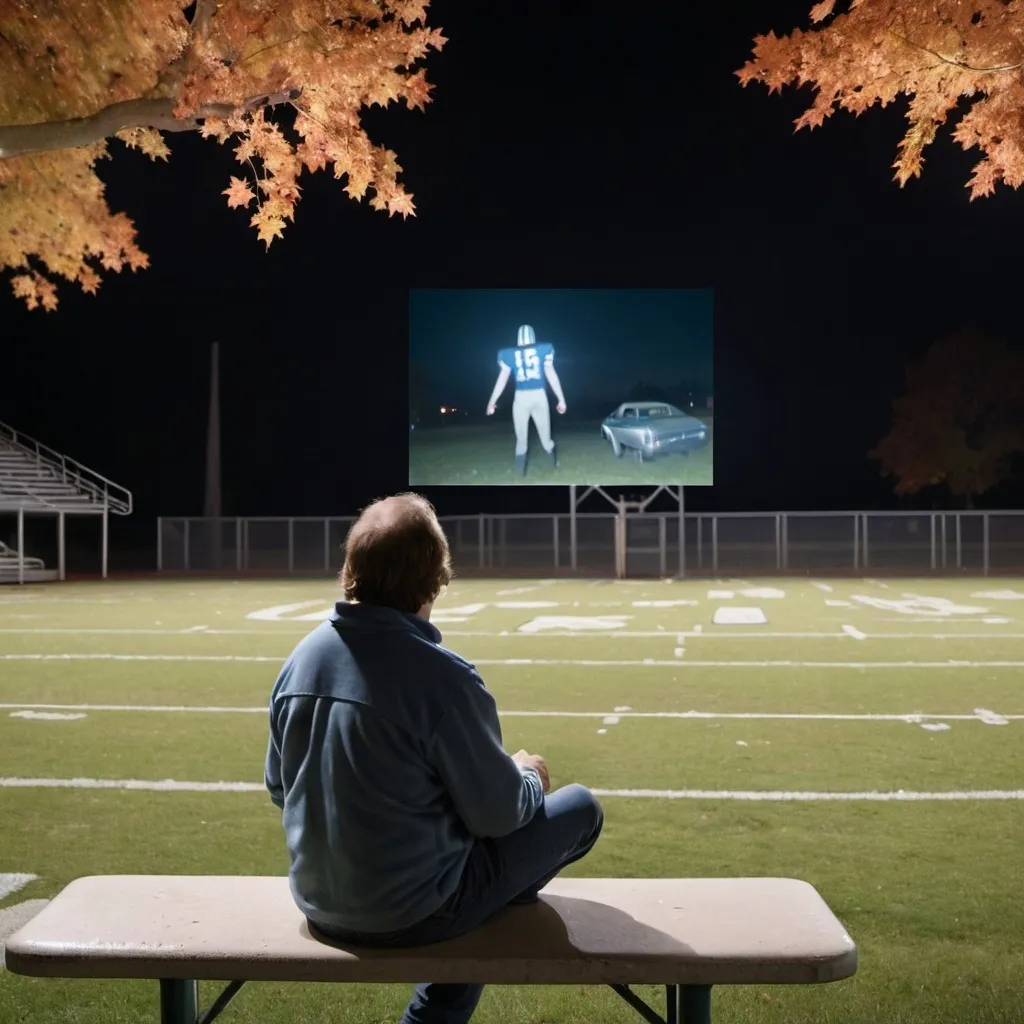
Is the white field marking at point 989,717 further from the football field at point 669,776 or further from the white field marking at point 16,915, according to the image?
the white field marking at point 16,915

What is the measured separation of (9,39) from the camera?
713 centimetres

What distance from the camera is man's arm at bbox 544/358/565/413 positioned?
28688mm

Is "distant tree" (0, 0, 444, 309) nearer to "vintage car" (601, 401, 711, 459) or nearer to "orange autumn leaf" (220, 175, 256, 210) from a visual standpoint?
"orange autumn leaf" (220, 175, 256, 210)

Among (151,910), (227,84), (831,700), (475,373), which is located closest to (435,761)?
(151,910)

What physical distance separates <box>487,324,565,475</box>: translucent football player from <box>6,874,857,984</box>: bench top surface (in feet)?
83.9

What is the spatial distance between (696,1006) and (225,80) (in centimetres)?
595

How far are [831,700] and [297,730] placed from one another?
7376 millimetres

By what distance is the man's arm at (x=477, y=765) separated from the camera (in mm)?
2689

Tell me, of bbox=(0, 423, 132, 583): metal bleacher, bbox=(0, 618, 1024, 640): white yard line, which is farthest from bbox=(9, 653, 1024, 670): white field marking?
bbox=(0, 423, 132, 583): metal bleacher

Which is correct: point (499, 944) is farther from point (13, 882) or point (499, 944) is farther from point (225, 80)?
point (225, 80)

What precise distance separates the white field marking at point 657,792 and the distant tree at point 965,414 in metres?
46.4

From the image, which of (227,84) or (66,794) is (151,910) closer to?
(66,794)

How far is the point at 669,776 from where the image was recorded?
6.81m

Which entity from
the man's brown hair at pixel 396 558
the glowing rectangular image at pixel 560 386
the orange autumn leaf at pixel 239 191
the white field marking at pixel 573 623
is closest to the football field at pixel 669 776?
the white field marking at pixel 573 623
